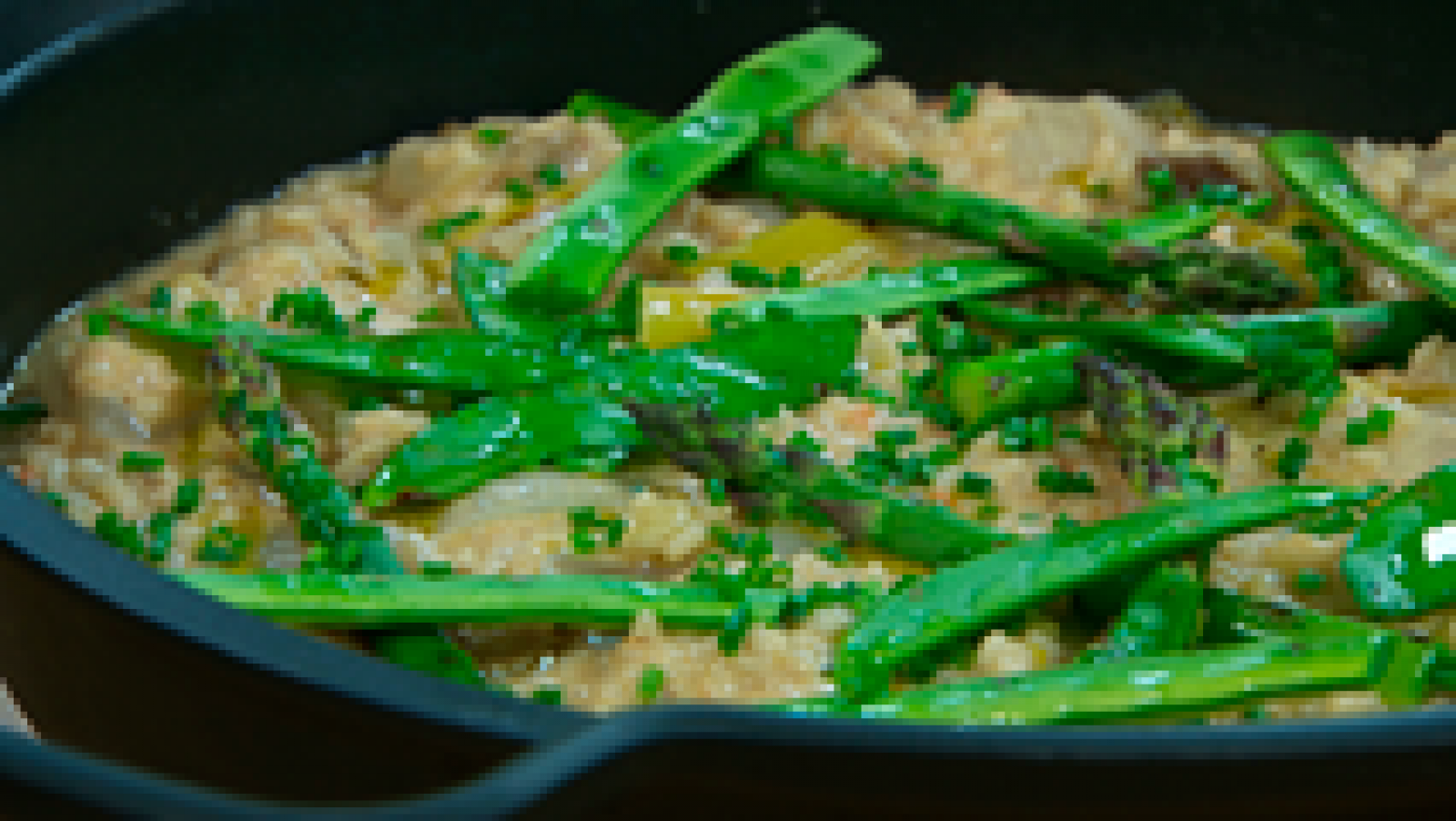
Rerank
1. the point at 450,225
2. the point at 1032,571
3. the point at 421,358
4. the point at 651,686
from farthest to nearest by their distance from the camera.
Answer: the point at 450,225 < the point at 421,358 < the point at 1032,571 < the point at 651,686

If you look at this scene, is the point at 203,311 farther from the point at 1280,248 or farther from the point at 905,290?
the point at 1280,248

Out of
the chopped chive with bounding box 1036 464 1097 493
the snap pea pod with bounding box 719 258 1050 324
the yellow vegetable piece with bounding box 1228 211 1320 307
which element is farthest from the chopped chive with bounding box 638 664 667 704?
the yellow vegetable piece with bounding box 1228 211 1320 307

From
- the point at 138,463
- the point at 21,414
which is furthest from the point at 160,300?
the point at 138,463

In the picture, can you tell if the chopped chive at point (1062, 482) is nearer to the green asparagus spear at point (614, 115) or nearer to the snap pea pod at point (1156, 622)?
the snap pea pod at point (1156, 622)

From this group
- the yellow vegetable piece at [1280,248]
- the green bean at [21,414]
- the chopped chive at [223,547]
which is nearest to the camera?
the chopped chive at [223,547]

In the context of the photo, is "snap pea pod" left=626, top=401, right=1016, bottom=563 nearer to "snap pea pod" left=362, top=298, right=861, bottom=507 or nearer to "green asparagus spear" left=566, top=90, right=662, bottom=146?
"snap pea pod" left=362, top=298, right=861, bottom=507

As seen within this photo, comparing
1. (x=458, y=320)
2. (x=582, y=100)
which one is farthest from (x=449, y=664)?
(x=582, y=100)

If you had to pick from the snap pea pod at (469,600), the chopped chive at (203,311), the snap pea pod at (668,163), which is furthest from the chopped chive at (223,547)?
the snap pea pod at (668,163)

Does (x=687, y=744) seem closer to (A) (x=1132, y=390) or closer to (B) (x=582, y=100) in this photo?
(A) (x=1132, y=390)
